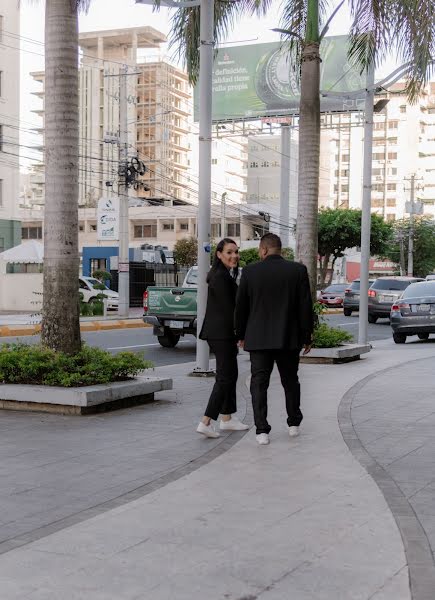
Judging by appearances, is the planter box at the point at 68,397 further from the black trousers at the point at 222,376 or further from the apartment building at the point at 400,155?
the apartment building at the point at 400,155

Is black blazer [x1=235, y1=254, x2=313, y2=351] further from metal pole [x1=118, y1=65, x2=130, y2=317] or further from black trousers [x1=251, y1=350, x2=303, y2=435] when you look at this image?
metal pole [x1=118, y1=65, x2=130, y2=317]

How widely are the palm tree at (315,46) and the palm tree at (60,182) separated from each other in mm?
6034

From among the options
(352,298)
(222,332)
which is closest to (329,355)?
(222,332)

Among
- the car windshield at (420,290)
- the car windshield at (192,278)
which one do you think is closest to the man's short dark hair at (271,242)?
the car windshield at (192,278)

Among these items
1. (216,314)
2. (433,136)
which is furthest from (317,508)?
(433,136)

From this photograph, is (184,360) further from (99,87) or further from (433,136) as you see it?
(433,136)

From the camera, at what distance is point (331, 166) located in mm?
147125

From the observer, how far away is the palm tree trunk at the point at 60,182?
958 cm

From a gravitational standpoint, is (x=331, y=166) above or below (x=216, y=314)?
above

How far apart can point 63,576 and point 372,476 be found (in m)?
2.84

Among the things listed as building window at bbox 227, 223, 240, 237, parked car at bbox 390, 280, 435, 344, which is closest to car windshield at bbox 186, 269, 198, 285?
parked car at bbox 390, 280, 435, 344

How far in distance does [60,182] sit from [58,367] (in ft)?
6.58

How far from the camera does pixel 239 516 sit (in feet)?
17.0

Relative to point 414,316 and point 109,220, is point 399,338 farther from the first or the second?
point 109,220
